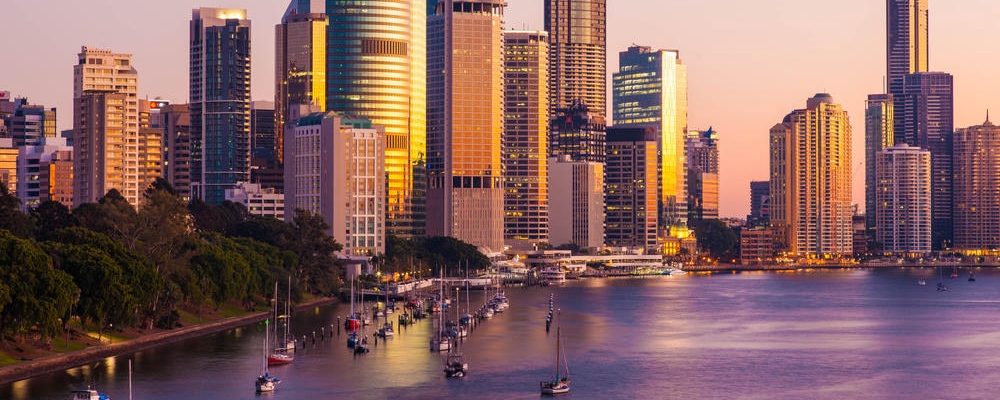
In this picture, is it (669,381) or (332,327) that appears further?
(332,327)

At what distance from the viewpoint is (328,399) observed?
125688 millimetres

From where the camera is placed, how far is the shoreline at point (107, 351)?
12600 cm

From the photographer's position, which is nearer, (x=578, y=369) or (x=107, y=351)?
(x=107, y=351)

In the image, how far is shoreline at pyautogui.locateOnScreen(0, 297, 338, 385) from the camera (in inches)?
4961

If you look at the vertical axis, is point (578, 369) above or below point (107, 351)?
below

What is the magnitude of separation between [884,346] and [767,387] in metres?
47.7

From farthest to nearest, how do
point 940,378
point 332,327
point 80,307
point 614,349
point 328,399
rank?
point 332,327, point 614,349, point 940,378, point 80,307, point 328,399

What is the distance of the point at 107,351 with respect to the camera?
144 metres

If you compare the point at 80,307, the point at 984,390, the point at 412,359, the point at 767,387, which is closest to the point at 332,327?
the point at 412,359

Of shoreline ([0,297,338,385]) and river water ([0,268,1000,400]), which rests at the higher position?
shoreline ([0,297,338,385])

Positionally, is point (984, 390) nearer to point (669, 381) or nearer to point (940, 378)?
point (940, 378)

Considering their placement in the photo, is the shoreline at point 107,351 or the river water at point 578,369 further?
the river water at point 578,369

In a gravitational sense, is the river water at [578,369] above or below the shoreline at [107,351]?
below

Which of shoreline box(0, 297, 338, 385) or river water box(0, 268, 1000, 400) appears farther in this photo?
river water box(0, 268, 1000, 400)
